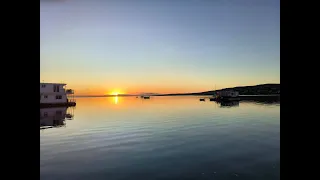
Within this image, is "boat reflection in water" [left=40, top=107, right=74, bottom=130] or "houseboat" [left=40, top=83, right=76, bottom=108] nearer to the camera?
"boat reflection in water" [left=40, top=107, right=74, bottom=130]

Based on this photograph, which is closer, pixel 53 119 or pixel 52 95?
pixel 53 119

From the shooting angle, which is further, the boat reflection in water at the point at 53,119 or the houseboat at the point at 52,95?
the houseboat at the point at 52,95
